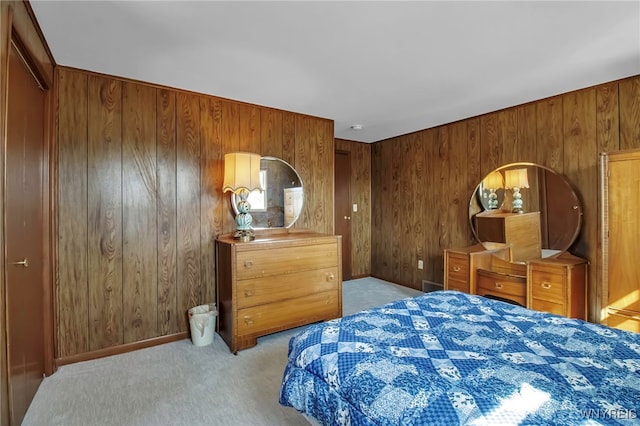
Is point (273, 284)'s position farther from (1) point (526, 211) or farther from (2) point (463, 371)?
(1) point (526, 211)

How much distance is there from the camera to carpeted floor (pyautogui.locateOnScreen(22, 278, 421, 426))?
1.83 metres

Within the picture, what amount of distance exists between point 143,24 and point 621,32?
3076mm

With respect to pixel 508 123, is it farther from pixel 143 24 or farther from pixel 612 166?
pixel 143 24

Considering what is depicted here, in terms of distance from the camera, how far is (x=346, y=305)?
389 cm

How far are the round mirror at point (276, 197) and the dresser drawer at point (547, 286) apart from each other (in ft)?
8.33

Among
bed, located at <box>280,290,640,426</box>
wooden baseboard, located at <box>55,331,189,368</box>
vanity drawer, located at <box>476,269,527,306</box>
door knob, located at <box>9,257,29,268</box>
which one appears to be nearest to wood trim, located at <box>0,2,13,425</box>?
door knob, located at <box>9,257,29,268</box>

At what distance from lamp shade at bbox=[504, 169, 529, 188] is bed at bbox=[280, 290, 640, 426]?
2158 mm

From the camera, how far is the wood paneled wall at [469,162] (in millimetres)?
2873

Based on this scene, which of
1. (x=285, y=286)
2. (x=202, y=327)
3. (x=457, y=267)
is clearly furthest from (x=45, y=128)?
(x=457, y=267)

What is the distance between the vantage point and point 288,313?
9.61 ft

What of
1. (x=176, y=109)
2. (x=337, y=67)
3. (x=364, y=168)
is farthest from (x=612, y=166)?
(x=176, y=109)

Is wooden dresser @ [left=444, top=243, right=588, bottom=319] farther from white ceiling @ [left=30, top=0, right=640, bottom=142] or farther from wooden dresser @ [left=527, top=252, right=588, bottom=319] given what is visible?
white ceiling @ [left=30, top=0, right=640, bottom=142]

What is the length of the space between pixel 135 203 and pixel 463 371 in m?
2.80

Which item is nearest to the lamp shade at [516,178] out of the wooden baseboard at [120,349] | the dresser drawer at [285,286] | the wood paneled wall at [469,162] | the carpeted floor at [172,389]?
the wood paneled wall at [469,162]
